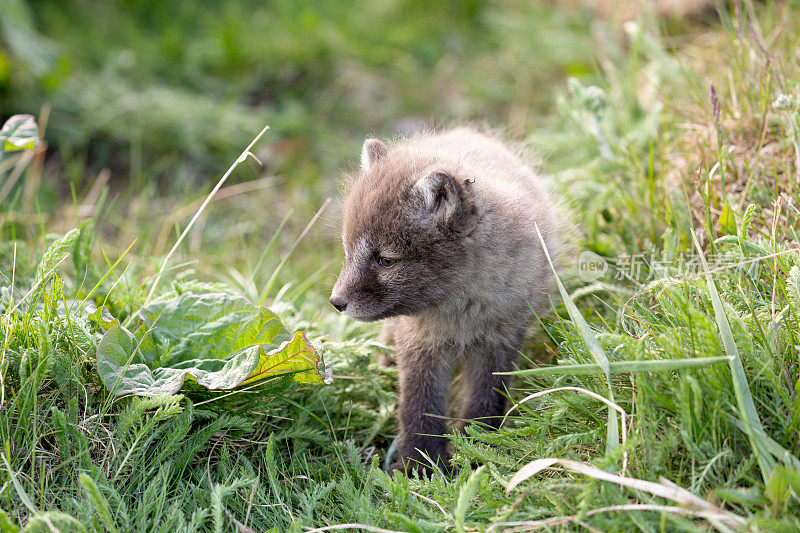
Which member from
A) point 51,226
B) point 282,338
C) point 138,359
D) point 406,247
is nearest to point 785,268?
point 406,247

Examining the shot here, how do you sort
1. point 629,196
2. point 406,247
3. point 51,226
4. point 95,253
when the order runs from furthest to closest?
point 51,226 → point 95,253 → point 629,196 → point 406,247

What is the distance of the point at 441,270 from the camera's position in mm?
3100

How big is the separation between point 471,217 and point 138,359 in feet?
5.32

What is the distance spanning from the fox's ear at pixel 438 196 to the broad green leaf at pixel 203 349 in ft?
2.56

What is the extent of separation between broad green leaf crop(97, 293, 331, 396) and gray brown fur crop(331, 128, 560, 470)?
0.38 metres

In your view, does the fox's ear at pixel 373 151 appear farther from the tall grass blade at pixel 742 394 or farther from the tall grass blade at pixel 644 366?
the tall grass blade at pixel 742 394

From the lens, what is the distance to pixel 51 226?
511cm

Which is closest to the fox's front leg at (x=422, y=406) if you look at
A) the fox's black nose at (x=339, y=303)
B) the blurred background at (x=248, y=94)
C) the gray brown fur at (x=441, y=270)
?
the gray brown fur at (x=441, y=270)

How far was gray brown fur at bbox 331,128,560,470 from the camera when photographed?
3.06 meters

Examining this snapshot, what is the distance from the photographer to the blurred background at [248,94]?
18.2ft

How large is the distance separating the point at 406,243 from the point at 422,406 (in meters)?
0.88

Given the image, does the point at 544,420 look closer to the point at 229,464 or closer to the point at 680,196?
the point at 229,464

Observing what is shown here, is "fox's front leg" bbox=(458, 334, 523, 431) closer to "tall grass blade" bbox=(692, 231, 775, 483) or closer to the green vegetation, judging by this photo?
the green vegetation

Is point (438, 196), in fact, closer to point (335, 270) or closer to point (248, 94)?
point (335, 270)
